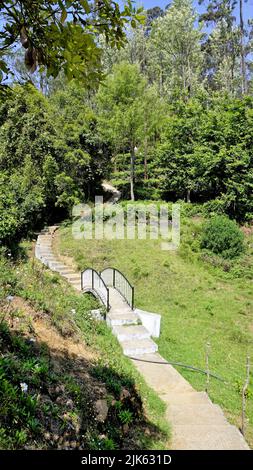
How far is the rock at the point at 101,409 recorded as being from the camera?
12.8ft

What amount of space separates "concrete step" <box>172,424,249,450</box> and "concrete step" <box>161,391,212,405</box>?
0.88m

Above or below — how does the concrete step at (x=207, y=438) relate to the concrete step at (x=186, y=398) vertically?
above

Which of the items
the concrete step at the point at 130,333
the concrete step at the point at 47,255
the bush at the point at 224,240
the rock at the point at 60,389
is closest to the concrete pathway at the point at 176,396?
the concrete step at the point at 130,333

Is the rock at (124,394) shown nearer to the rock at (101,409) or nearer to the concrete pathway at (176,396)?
the rock at (101,409)

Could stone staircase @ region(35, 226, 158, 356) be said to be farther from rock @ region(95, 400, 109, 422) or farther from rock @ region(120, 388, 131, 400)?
rock @ region(95, 400, 109, 422)

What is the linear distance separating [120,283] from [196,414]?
636 cm

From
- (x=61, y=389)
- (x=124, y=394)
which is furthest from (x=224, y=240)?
(x=61, y=389)

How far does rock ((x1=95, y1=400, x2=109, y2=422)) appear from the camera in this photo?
389 centimetres

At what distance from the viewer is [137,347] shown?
7.62 m

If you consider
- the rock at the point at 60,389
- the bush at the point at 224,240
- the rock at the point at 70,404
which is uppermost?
the bush at the point at 224,240

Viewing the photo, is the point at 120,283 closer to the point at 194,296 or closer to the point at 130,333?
the point at 194,296

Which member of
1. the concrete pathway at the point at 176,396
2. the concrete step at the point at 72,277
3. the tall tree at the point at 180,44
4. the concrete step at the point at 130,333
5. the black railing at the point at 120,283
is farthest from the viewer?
the tall tree at the point at 180,44

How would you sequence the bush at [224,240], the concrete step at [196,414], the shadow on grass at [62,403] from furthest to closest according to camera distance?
1. the bush at [224,240]
2. the concrete step at [196,414]
3. the shadow on grass at [62,403]

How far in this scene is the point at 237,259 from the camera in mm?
14438
